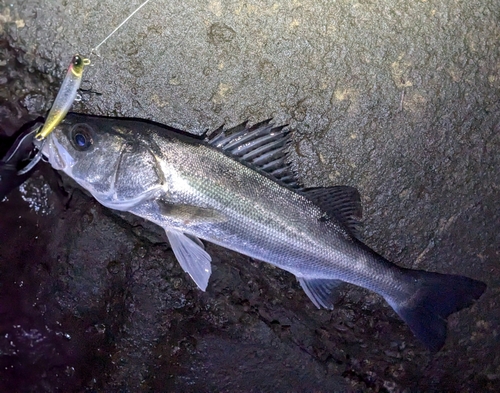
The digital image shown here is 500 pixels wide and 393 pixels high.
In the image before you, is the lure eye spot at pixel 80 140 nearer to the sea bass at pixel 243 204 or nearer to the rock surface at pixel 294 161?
the sea bass at pixel 243 204

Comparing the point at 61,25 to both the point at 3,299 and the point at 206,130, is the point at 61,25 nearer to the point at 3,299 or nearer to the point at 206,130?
the point at 206,130

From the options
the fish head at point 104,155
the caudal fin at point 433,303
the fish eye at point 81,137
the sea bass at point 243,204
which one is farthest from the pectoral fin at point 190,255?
the caudal fin at point 433,303

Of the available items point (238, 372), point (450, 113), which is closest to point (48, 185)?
point (238, 372)

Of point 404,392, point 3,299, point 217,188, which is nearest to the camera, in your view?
point 217,188

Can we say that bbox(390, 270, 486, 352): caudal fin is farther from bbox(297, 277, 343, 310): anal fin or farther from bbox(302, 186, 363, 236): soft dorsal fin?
bbox(302, 186, 363, 236): soft dorsal fin

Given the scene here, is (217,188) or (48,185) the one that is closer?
(217,188)

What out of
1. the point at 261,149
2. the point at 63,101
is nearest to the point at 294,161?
the point at 261,149

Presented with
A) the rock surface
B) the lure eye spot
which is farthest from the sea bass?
the rock surface
